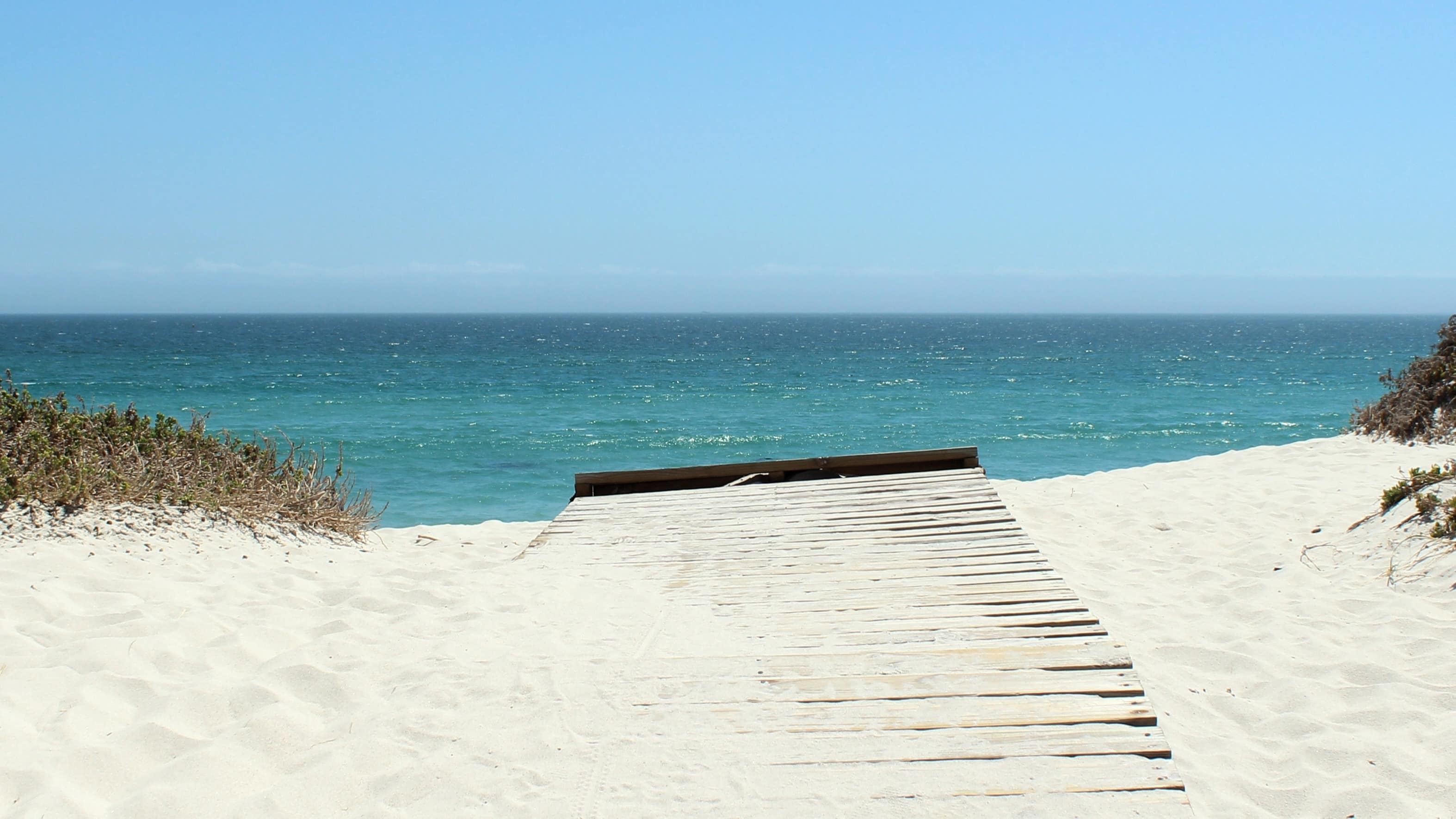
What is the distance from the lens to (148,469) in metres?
6.67

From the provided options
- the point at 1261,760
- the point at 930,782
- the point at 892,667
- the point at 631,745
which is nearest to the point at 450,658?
the point at 631,745

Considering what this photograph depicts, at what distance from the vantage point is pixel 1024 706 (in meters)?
3.24

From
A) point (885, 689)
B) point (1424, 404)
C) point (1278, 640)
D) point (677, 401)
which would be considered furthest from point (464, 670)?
point (677, 401)

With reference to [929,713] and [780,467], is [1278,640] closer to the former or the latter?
[929,713]

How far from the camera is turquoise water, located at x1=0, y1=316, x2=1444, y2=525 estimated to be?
18.4 metres

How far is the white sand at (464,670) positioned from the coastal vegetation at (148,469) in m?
0.35

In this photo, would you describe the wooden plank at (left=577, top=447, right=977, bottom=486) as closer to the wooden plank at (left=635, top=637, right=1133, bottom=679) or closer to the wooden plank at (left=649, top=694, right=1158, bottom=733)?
the wooden plank at (left=635, top=637, right=1133, bottom=679)

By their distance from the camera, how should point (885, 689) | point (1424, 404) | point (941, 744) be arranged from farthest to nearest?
point (1424, 404) → point (885, 689) → point (941, 744)

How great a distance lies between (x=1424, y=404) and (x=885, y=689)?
39.2 ft

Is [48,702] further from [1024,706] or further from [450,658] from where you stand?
[1024,706]

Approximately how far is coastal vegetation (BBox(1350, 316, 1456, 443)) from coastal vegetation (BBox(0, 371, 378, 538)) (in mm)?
12531

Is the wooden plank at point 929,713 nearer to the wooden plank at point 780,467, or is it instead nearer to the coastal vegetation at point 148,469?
the coastal vegetation at point 148,469

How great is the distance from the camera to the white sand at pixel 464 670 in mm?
3002

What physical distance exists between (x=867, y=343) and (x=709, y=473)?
69992 mm
